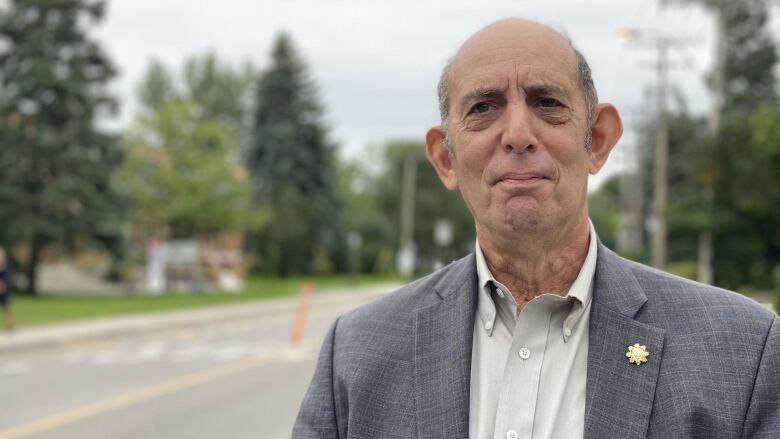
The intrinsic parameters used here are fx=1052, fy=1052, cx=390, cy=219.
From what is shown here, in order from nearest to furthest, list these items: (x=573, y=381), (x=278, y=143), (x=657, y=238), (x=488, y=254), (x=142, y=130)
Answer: (x=573, y=381) → (x=488, y=254) → (x=657, y=238) → (x=142, y=130) → (x=278, y=143)

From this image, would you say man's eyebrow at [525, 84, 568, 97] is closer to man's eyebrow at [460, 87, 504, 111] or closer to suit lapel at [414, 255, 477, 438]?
man's eyebrow at [460, 87, 504, 111]

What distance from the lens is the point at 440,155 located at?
2.09m

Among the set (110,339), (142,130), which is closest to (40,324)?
(110,339)

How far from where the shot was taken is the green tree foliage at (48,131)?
3788 cm

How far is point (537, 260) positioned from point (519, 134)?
0.83 feet

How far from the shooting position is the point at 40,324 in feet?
77.1

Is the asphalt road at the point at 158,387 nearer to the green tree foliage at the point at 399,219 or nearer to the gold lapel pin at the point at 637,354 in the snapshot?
the gold lapel pin at the point at 637,354

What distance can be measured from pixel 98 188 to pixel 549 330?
1562 inches

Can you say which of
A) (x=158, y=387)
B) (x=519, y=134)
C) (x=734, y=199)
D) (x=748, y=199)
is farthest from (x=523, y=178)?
(x=734, y=199)

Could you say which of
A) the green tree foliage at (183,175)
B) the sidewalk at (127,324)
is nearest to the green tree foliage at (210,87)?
the green tree foliage at (183,175)

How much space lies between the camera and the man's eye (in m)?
1.91

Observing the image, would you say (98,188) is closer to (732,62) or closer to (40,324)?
(40,324)

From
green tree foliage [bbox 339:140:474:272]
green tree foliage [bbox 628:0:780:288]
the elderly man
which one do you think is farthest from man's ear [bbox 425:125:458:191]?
green tree foliage [bbox 339:140:474:272]

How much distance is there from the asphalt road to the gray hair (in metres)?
8.62
